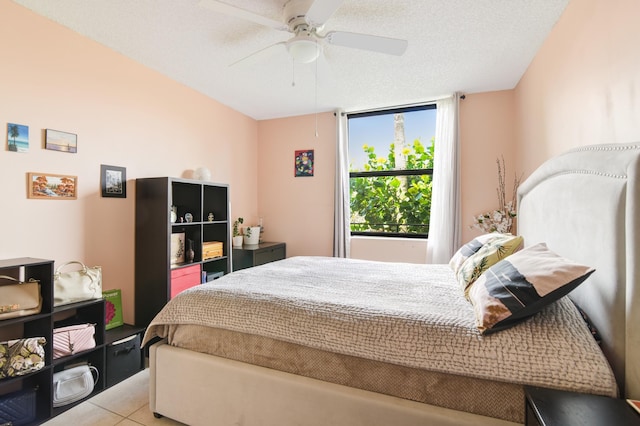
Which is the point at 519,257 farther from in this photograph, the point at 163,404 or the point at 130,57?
the point at 130,57

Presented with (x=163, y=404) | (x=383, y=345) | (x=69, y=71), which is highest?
(x=69, y=71)

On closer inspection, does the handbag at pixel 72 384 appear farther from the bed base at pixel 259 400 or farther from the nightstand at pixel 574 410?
the nightstand at pixel 574 410

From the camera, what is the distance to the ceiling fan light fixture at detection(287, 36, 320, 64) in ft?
6.35

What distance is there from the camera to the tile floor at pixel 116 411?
5.54 ft

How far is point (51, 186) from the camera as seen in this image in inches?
82.3

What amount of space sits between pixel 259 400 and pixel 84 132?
2309 millimetres

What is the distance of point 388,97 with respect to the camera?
3484 mm

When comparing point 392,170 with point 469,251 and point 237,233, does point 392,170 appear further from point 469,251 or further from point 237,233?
point 237,233

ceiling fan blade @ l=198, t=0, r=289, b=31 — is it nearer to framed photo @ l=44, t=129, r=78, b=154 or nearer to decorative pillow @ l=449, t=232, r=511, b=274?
framed photo @ l=44, t=129, r=78, b=154

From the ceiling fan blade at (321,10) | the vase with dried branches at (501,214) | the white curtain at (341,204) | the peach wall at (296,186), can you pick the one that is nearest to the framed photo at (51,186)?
the ceiling fan blade at (321,10)

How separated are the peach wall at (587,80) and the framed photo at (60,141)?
3293 mm

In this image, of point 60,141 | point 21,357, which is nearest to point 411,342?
point 21,357

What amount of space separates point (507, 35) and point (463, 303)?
6.67 ft

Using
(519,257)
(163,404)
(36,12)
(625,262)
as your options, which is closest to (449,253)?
(519,257)
